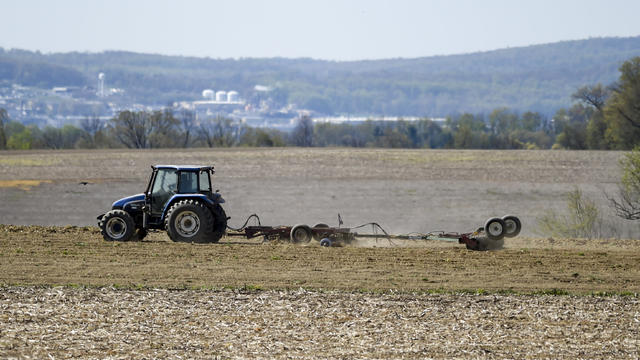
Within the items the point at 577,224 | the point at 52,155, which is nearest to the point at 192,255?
the point at 577,224

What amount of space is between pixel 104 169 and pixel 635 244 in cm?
3072

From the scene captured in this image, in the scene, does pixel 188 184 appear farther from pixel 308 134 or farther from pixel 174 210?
pixel 308 134

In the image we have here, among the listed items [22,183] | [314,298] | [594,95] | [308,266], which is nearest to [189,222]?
[308,266]

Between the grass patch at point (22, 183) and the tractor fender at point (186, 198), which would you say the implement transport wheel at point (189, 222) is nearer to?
the tractor fender at point (186, 198)

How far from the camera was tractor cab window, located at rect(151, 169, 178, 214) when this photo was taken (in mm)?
19875

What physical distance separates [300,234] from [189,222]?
263 cm

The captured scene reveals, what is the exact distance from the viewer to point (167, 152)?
Result: 5503cm

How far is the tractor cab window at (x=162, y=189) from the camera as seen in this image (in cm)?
1988

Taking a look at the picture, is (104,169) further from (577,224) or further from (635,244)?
(635,244)

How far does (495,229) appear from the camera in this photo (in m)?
20.4

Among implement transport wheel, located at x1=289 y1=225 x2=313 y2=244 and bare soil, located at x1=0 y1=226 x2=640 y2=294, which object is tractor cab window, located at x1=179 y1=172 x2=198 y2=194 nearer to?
bare soil, located at x1=0 y1=226 x2=640 y2=294

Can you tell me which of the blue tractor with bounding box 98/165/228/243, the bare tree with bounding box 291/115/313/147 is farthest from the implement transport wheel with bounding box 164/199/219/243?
the bare tree with bounding box 291/115/313/147

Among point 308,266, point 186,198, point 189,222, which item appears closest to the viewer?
point 308,266

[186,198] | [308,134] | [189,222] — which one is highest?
[308,134]
